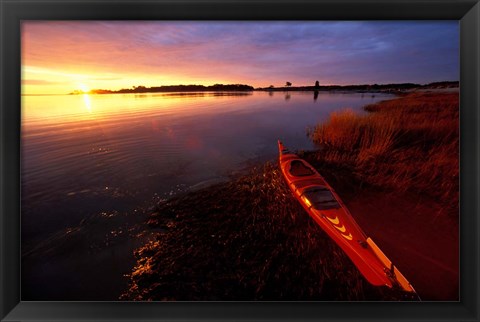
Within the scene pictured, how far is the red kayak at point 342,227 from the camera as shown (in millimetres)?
2197

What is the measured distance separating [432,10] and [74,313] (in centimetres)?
532

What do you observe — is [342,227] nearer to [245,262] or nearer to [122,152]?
[245,262]

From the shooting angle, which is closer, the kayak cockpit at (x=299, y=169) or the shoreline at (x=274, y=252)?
the shoreline at (x=274, y=252)

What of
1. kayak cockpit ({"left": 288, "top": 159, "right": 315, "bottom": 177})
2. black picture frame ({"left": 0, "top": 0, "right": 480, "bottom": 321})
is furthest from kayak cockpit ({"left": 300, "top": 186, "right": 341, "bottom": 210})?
black picture frame ({"left": 0, "top": 0, "right": 480, "bottom": 321})

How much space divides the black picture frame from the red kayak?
1.93 ft

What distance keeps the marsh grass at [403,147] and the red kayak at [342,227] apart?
129 cm

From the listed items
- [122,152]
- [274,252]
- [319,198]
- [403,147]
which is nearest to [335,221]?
[319,198]

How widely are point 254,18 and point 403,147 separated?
3846 millimetres

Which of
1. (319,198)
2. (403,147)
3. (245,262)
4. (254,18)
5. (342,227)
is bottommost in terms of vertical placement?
(245,262)

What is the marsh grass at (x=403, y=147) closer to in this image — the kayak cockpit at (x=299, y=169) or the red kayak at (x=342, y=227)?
the kayak cockpit at (x=299, y=169)

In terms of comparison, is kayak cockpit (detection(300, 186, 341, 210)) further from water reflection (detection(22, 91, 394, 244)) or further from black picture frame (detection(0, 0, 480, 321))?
water reflection (detection(22, 91, 394, 244))

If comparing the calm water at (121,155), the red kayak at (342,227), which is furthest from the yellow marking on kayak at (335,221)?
the calm water at (121,155)

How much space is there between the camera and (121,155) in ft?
19.0

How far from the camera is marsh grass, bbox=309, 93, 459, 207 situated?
327 cm
